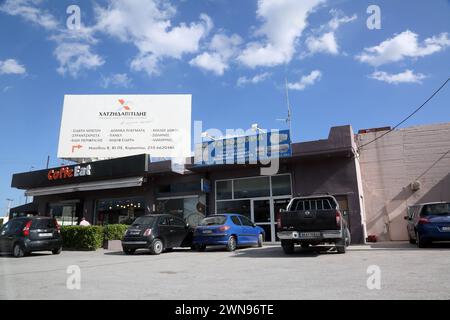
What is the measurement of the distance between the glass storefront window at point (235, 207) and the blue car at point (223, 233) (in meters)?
3.86

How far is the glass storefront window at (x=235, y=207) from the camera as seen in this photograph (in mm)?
19281

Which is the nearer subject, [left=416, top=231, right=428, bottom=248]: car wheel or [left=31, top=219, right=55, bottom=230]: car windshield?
[left=416, top=231, right=428, bottom=248]: car wheel

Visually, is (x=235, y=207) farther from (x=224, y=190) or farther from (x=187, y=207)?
(x=187, y=207)

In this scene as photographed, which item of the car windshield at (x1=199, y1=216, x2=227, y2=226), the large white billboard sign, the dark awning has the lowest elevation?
the car windshield at (x1=199, y1=216, x2=227, y2=226)

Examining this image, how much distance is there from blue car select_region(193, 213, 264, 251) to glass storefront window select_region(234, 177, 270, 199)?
3.82m

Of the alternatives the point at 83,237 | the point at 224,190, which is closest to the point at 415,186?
the point at 224,190

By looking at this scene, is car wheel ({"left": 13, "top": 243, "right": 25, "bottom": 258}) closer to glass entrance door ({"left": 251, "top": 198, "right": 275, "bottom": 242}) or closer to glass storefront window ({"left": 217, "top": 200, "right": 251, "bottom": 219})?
glass storefront window ({"left": 217, "top": 200, "right": 251, "bottom": 219})

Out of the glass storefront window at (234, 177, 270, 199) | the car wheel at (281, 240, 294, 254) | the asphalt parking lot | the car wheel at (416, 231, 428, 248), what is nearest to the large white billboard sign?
the glass storefront window at (234, 177, 270, 199)

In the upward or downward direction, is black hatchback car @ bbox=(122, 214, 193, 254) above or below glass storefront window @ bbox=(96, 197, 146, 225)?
below

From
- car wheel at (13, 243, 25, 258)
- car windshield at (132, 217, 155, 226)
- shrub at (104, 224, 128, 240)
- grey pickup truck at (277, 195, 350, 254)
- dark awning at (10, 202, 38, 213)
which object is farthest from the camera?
dark awning at (10, 202, 38, 213)

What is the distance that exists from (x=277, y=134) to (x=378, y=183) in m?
5.50

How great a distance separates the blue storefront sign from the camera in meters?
17.4

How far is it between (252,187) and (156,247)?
6885mm
